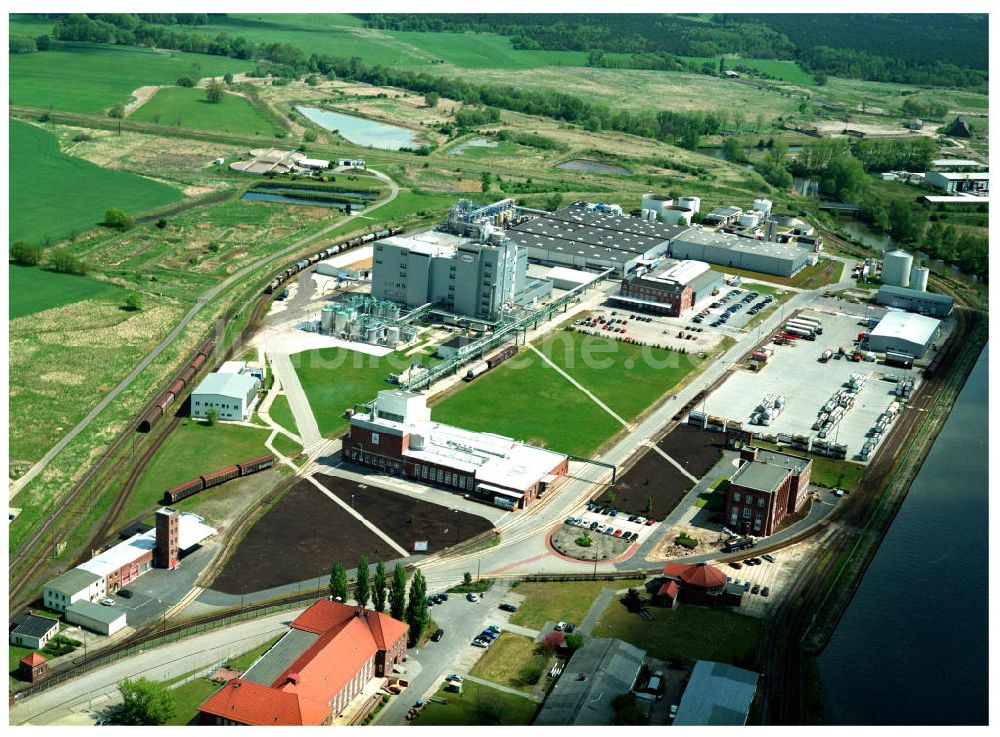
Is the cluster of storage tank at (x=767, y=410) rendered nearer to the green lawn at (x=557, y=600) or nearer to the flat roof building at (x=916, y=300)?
the green lawn at (x=557, y=600)

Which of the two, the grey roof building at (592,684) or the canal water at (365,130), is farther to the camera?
the canal water at (365,130)

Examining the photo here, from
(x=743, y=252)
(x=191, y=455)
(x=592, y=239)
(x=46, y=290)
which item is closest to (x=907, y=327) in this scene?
(x=743, y=252)

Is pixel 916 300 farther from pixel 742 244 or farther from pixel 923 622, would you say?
pixel 923 622

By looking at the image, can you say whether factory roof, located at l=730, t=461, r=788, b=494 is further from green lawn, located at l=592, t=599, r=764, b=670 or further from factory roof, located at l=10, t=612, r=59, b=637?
factory roof, located at l=10, t=612, r=59, b=637

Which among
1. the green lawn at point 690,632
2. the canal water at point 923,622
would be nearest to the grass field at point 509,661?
the green lawn at point 690,632

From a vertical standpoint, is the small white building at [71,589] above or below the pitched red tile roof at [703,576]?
below

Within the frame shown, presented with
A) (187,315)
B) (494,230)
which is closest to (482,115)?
(494,230)
